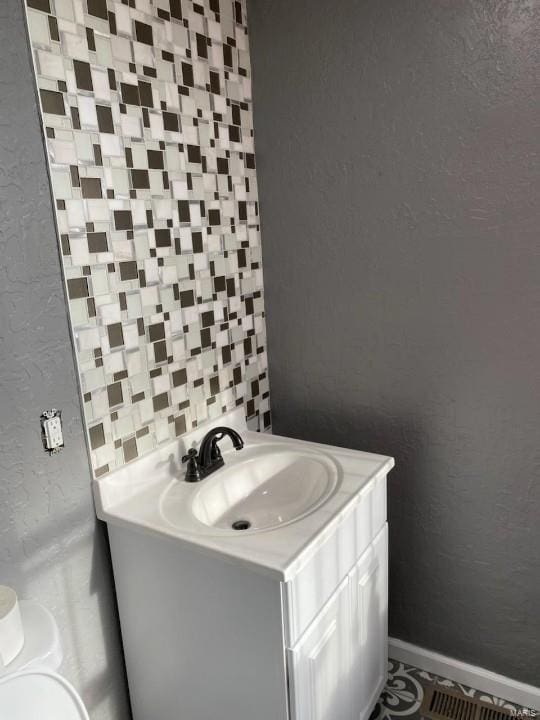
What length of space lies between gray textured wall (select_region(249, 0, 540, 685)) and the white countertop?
0.27 meters

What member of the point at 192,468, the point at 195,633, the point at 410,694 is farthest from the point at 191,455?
the point at 410,694

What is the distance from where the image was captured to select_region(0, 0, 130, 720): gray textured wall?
4.17 ft

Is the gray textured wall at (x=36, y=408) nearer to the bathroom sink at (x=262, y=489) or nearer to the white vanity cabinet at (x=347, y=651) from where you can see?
the bathroom sink at (x=262, y=489)

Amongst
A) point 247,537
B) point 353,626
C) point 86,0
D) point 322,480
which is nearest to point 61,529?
point 247,537

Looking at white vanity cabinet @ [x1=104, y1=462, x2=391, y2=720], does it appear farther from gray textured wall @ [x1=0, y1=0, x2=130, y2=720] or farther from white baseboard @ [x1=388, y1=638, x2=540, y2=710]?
white baseboard @ [x1=388, y1=638, x2=540, y2=710]

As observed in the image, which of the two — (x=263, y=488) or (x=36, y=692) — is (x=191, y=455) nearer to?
(x=263, y=488)

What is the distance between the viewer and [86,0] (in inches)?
54.8

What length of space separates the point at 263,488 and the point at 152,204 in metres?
0.87

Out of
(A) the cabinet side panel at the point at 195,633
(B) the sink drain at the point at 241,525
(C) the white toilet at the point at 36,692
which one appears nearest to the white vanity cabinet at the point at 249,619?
(A) the cabinet side panel at the point at 195,633

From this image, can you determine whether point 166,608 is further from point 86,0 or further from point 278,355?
point 86,0

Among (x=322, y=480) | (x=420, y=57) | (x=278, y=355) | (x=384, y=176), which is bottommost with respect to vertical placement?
(x=322, y=480)

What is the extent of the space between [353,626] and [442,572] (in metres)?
0.44

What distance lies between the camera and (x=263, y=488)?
1789mm

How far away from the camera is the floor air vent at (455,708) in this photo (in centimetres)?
183
